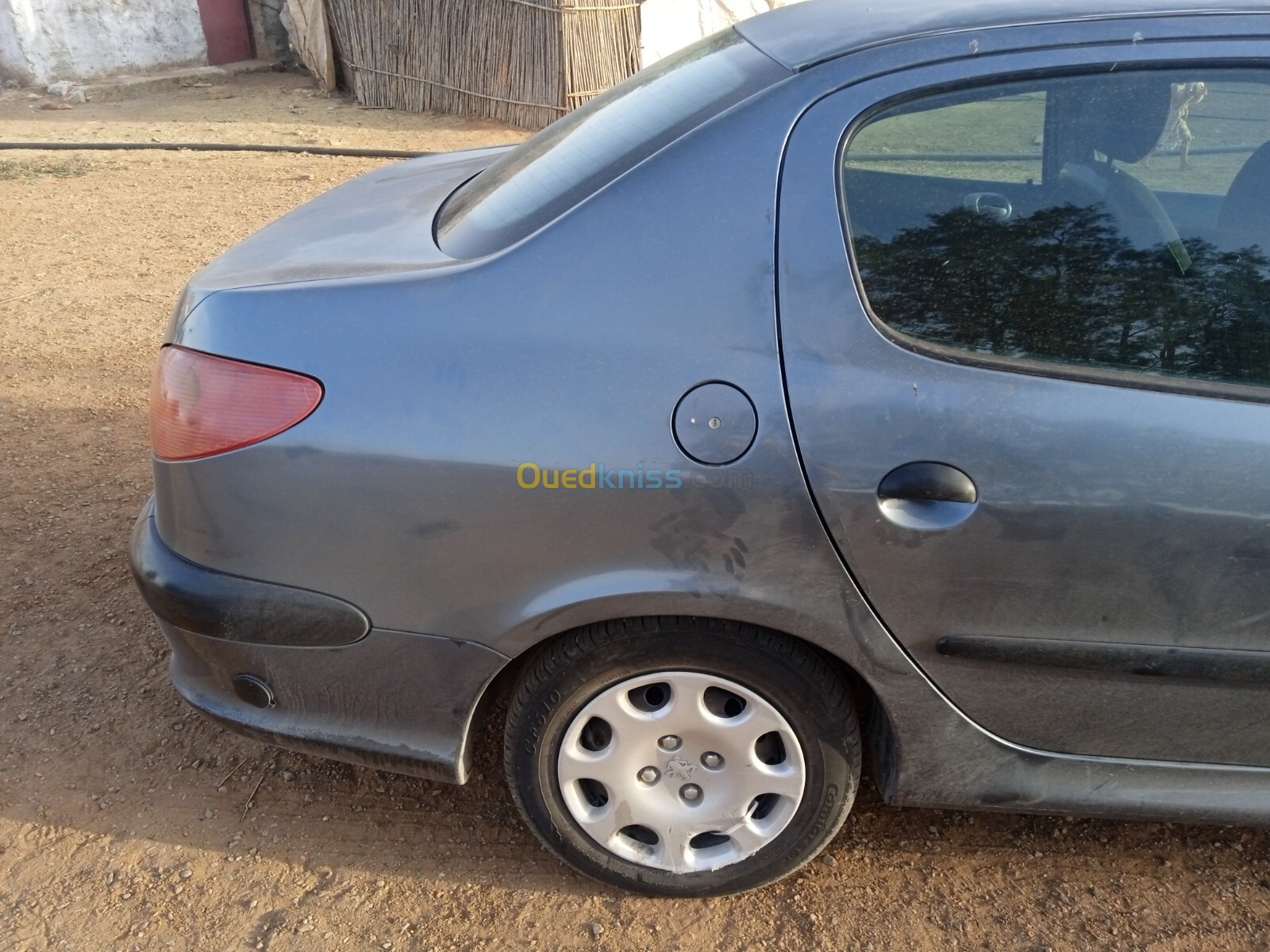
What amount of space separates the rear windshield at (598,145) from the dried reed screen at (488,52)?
6.83 metres

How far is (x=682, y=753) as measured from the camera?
2111mm

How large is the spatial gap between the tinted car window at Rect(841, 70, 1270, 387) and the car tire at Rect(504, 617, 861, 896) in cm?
70

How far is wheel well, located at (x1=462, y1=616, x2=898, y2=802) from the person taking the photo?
1.98m

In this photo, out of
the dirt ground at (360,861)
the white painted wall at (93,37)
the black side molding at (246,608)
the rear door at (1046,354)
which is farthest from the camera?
the white painted wall at (93,37)

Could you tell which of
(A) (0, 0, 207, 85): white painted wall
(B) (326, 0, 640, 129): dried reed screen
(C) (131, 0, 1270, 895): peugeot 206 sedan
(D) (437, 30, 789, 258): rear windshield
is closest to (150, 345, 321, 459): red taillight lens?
(C) (131, 0, 1270, 895): peugeot 206 sedan

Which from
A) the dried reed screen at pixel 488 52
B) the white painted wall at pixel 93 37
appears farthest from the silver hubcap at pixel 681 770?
the white painted wall at pixel 93 37

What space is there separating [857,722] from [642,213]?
107cm

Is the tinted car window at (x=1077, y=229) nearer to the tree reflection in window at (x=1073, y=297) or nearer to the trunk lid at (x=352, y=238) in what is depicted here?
the tree reflection in window at (x=1073, y=297)

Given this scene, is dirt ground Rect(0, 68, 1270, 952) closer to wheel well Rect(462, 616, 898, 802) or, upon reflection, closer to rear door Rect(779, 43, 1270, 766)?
wheel well Rect(462, 616, 898, 802)

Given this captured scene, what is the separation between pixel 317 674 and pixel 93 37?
10.9m

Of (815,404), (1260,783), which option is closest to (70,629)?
(815,404)

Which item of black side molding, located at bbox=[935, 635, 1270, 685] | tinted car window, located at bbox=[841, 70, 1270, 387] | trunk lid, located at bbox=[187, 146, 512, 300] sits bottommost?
black side molding, located at bbox=[935, 635, 1270, 685]

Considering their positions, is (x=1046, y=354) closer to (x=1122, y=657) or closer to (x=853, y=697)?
(x=1122, y=657)

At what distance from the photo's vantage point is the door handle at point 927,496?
179 cm
